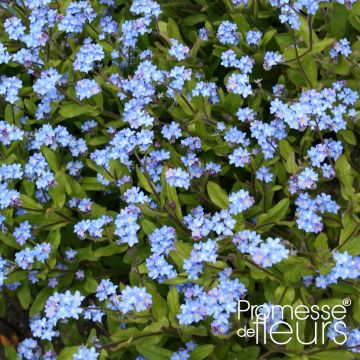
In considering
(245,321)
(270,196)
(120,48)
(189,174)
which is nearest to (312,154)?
(270,196)

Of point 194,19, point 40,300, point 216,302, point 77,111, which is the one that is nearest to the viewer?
point 216,302

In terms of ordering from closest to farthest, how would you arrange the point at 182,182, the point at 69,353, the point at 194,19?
the point at 182,182
the point at 69,353
the point at 194,19

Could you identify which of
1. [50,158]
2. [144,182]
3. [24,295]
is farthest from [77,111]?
[24,295]

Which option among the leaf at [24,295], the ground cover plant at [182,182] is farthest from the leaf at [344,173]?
the leaf at [24,295]

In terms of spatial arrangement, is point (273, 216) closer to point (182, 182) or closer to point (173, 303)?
point (182, 182)

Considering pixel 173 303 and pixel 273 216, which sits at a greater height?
pixel 273 216

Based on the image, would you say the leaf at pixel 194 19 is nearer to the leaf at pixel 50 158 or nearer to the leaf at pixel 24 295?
the leaf at pixel 50 158

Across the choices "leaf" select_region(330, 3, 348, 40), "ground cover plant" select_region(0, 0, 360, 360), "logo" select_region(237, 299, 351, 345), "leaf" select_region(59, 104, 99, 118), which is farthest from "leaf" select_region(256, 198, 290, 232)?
"leaf" select_region(59, 104, 99, 118)

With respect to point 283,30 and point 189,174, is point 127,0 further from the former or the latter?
point 189,174
